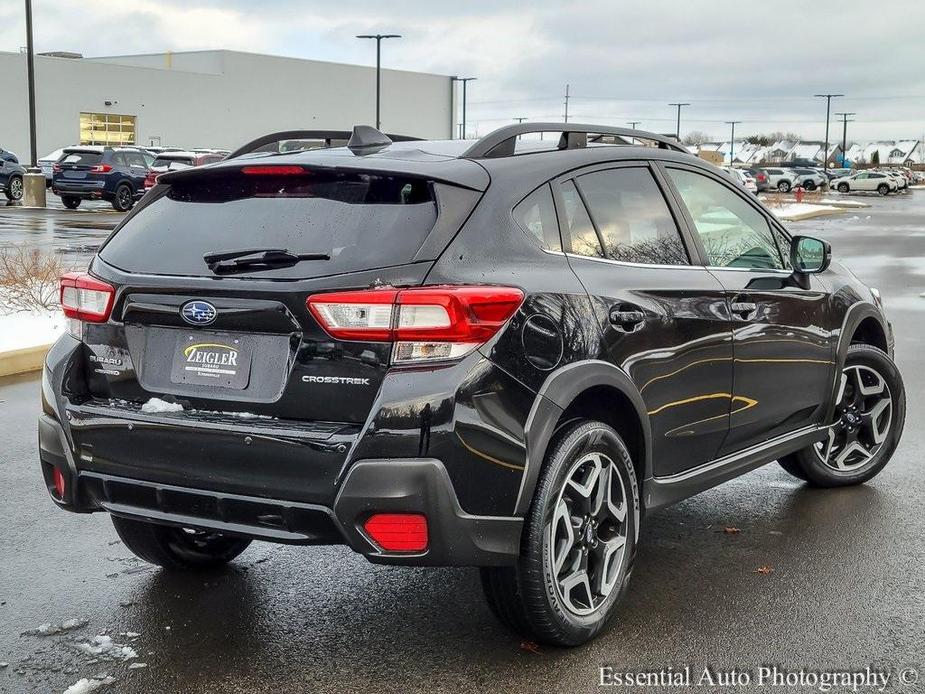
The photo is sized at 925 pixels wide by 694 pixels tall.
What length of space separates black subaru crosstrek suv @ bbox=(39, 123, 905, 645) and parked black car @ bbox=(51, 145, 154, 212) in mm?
29054

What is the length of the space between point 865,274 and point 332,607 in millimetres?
16277

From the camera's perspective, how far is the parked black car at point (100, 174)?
32000mm

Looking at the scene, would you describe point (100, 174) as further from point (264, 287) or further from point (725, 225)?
point (264, 287)

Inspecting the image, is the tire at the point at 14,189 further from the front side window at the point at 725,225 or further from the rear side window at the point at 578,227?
the rear side window at the point at 578,227

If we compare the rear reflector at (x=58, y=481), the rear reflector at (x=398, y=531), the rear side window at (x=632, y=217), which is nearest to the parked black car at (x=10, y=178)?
the rear reflector at (x=58, y=481)

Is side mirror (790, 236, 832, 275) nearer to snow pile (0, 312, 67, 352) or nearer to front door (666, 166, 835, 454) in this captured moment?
front door (666, 166, 835, 454)

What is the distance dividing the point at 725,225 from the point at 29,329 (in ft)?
23.3

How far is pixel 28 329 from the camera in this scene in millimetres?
10383

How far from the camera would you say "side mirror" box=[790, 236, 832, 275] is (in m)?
5.41

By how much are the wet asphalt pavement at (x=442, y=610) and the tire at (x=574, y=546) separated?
130 millimetres

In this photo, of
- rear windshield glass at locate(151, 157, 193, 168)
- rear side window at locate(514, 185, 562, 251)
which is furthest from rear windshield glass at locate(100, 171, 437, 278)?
rear windshield glass at locate(151, 157, 193, 168)

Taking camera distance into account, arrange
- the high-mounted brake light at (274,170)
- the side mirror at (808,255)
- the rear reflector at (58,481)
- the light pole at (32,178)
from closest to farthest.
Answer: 1. the high-mounted brake light at (274,170)
2. the rear reflector at (58,481)
3. the side mirror at (808,255)
4. the light pole at (32,178)

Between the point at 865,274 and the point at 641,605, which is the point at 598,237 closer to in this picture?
the point at 641,605

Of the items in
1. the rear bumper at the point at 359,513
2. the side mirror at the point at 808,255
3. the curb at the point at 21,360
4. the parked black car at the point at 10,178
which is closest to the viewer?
the rear bumper at the point at 359,513
